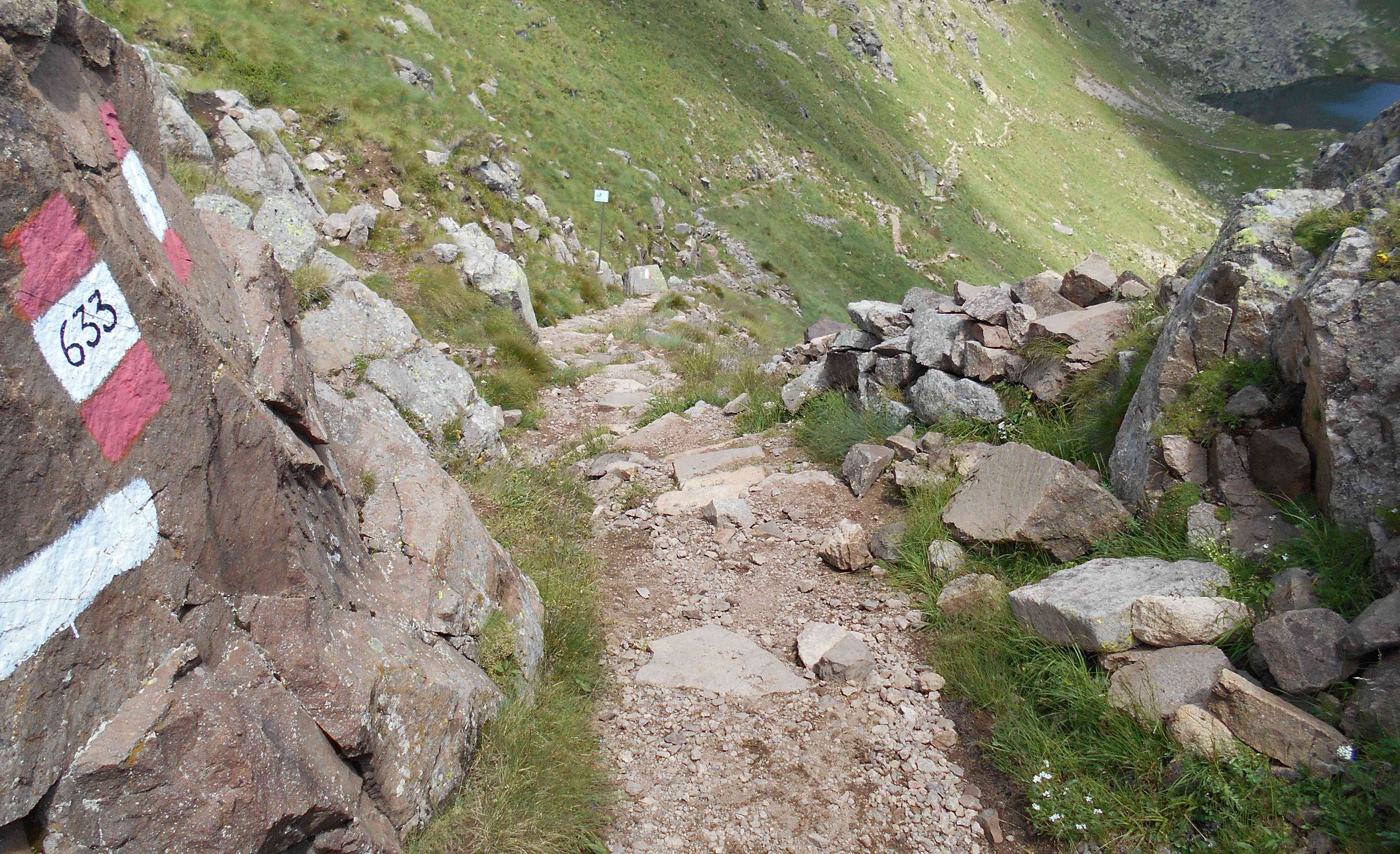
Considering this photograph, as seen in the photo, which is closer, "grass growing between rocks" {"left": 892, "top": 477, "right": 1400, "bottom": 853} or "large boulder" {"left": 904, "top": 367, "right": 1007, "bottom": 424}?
"grass growing between rocks" {"left": 892, "top": 477, "right": 1400, "bottom": 853}

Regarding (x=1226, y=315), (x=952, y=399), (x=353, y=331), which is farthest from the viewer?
(x=952, y=399)

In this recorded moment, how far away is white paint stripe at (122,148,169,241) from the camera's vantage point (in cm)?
302

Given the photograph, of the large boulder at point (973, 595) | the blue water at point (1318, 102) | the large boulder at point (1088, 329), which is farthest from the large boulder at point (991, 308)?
the blue water at point (1318, 102)

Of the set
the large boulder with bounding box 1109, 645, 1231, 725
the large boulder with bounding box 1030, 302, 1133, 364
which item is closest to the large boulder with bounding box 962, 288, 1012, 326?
the large boulder with bounding box 1030, 302, 1133, 364

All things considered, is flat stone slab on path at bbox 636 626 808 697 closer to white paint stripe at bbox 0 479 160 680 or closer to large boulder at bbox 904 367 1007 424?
white paint stripe at bbox 0 479 160 680

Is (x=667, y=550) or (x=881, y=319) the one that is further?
(x=881, y=319)

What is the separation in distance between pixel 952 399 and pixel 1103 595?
352cm

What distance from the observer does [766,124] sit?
4144 centimetres

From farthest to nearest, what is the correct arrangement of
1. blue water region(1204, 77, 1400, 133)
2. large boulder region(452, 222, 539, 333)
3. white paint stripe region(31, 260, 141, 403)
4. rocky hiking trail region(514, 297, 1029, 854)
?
blue water region(1204, 77, 1400, 133)
large boulder region(452, 222, 539, 333)
rocky hiking trail region(514, 297, 1029, 854)
white paint stripe region(31, 260, 141, 403)

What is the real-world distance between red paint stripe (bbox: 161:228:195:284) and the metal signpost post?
16.5 m

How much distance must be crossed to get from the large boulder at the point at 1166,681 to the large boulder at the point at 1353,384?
123cm

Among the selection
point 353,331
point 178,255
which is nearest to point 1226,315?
point 178,255

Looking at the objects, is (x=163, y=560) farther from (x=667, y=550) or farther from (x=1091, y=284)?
(x=1091, y=284)

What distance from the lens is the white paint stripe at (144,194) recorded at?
3016mm
